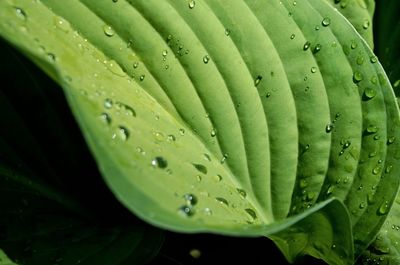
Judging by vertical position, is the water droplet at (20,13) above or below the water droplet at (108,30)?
above

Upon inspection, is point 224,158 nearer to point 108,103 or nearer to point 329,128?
point 329,128

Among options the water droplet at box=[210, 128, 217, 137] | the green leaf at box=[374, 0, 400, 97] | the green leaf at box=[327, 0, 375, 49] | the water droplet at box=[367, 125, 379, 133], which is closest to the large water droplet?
the water droplet at box=[210, 128, 217, 137]

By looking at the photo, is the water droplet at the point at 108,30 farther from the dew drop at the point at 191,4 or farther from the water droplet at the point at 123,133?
the water droplet at the point at 123,133

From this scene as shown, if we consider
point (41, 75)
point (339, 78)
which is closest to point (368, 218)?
point (339, 78)

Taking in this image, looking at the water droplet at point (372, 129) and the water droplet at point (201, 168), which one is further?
the water droplet at point (372, 129)

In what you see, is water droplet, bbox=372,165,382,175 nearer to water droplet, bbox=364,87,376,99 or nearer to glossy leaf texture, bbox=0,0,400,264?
glossy leaf texture, bbox=0,0,400,264

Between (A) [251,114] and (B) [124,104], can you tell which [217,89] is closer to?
(A) [251,114]

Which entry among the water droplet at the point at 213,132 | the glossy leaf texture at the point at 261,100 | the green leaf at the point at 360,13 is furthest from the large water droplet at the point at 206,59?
the green leaf at the point at 360,13
